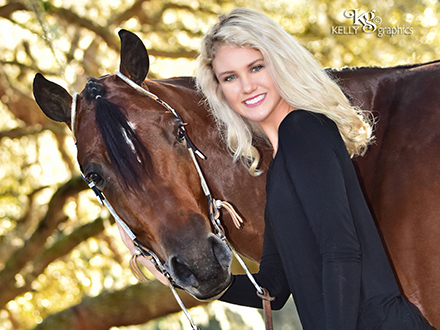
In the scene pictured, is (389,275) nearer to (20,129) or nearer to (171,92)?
(171,92)

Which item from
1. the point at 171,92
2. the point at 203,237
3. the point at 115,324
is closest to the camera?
the point at 203,237

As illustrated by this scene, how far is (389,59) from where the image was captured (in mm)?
5180

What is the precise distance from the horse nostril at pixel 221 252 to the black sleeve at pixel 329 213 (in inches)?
18.3

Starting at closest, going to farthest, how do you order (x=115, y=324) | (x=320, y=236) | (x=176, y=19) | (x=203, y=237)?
(x=320, y=236) → (x=203, y=237) → (x=115, y=324) → (x=176, y=19)

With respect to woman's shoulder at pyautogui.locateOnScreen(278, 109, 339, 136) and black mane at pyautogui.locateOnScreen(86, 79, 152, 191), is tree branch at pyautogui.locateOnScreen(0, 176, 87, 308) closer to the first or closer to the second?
black mane at pyautogui.locateOnScreen(86, 79, 152, 191)

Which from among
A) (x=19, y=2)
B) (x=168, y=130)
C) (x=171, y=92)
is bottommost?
(x=168, y=130)

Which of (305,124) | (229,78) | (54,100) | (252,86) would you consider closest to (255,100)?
(252,86)

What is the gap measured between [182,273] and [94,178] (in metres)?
0.53

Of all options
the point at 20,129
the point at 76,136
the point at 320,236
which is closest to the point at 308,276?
the point at 320,236

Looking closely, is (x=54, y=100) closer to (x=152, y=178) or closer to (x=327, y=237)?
(x=152, y=178)

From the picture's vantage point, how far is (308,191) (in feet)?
4.35

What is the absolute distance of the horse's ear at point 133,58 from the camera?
202 centimetres

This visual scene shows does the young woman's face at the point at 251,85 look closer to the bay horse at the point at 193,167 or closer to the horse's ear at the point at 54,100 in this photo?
the bay horse at the point at 193,167

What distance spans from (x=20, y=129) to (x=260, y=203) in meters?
3.55
